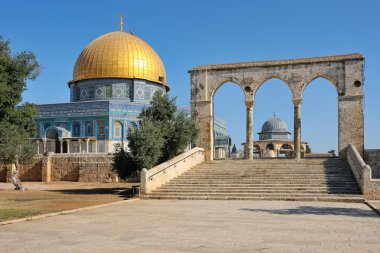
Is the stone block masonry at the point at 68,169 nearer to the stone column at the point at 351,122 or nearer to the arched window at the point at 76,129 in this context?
the arched window at the point at 76,129

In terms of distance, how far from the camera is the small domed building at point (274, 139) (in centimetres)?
Result: 5212

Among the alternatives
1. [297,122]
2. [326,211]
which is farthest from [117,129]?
[326,211]

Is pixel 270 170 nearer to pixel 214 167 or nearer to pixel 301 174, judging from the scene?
pixel 301 174

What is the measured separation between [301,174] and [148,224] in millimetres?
11073

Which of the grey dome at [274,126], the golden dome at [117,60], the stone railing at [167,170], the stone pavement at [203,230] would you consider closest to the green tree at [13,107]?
the stone railing at [167,170]

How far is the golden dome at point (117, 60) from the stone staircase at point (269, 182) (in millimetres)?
25560

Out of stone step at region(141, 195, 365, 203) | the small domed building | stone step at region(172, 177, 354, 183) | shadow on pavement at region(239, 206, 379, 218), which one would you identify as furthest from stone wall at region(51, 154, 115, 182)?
the small domed building

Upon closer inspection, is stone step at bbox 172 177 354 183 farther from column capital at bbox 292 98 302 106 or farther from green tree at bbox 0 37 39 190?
green tree at bbox 0 37 39 190

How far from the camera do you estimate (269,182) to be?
18531 millimetres

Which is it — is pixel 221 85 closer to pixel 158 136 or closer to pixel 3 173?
pixel 158 136

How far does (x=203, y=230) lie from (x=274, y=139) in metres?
45.8

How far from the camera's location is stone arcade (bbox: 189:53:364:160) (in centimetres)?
2328

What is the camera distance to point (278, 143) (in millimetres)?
52531

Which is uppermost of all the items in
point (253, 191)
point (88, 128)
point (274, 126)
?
point (274, 126)
